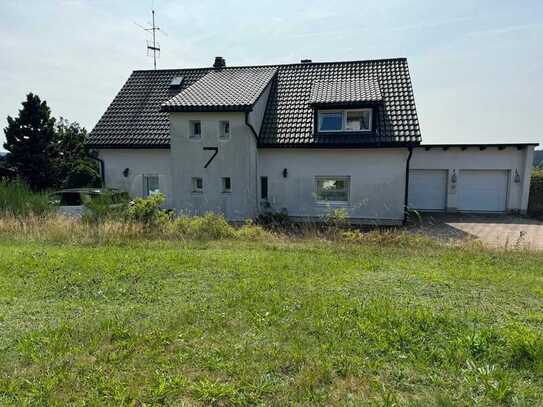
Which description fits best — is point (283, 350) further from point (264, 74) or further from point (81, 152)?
point (81, 152)

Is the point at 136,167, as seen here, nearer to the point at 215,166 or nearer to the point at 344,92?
the point at 215,166

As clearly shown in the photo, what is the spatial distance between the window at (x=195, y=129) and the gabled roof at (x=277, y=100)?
82 cm

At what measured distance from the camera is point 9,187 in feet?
40.3

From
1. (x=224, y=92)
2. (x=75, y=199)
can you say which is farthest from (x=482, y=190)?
(x=75, y=199)

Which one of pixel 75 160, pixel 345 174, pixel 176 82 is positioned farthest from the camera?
pixel 75 160

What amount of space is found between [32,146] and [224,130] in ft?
57.9

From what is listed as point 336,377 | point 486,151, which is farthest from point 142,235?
point 486,151

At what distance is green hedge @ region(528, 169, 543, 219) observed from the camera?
53.8 feet

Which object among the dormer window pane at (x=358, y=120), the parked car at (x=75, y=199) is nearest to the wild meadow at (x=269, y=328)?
the parked car at (x=75, y=199)

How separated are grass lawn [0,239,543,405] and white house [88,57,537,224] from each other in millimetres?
7661

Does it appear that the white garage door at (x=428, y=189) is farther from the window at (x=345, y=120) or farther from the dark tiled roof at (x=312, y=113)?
the window at (x=345, y=120)

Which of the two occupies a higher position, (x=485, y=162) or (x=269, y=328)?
(x=485, y=162)

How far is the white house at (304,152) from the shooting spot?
13891mm

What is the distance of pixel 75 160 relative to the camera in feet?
81.5
